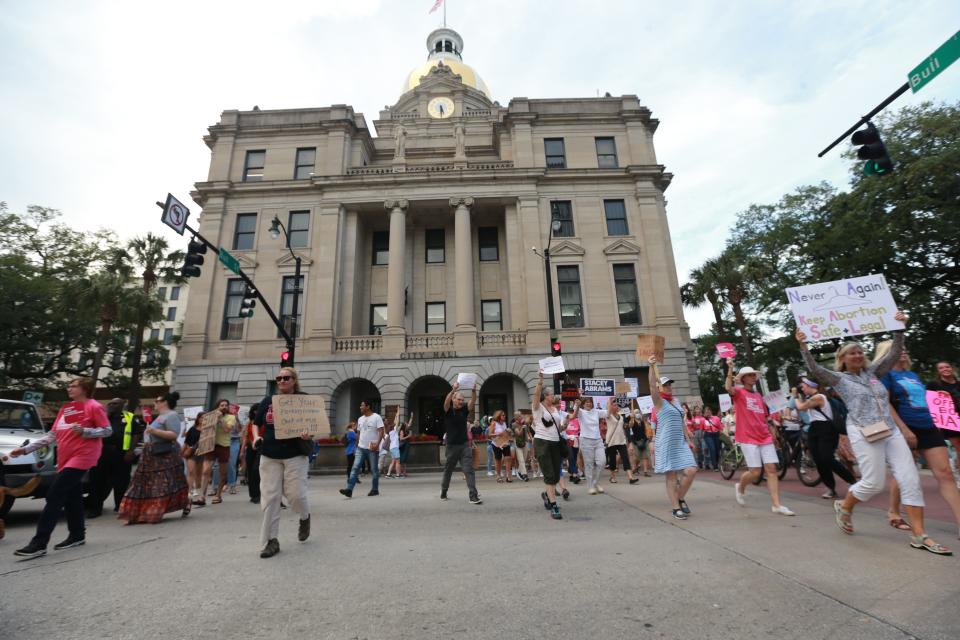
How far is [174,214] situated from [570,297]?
63.7ft

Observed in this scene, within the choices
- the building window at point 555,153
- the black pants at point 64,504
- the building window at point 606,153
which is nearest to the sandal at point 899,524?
the black pants at point 64,504

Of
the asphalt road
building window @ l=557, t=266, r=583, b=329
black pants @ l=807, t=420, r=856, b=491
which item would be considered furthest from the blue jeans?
building window @ l=557, t=266, r=583, b=329

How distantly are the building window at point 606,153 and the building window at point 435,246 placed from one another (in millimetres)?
11260

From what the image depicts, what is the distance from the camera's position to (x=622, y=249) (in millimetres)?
26156

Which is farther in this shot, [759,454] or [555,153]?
[555,153]

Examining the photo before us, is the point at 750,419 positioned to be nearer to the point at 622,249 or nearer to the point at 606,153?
the point at 622,249

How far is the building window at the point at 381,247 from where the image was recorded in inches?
1136

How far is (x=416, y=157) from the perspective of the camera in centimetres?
3216

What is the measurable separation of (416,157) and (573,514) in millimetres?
29850

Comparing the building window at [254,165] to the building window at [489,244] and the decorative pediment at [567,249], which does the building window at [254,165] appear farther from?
the decorative pediment at [567,249]

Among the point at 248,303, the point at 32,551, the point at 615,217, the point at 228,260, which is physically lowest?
the point at 32,551

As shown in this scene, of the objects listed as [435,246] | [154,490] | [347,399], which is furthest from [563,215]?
[154,490]

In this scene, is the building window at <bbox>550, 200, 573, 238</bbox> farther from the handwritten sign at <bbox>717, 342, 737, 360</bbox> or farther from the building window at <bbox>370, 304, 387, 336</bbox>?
the handwritten sign at <bbox>717, 342, 737, 360</bbox>

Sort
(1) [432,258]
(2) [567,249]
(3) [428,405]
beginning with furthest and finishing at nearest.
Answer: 1. (1) [432,258]
2. (2) [567,249]
3. (3) [428,405]
